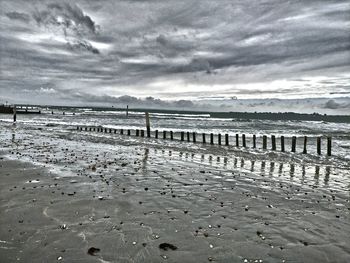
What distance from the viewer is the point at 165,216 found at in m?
7.76

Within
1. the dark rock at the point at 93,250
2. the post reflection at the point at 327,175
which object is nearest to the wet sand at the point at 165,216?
the dark rock at the point at 93,250

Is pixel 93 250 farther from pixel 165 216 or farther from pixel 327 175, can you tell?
pixel 327 175

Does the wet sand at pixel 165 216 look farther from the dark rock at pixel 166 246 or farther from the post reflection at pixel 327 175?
the post reflection at pixel 327 175

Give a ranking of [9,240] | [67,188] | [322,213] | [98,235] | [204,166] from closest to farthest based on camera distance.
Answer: [9,240], [98,235], [322,213], [67,188], [204,166]

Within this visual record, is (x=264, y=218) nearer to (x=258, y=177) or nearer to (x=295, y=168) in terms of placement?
(x=258, y=177)

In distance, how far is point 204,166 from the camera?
1574cm

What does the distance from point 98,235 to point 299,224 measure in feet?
16.4

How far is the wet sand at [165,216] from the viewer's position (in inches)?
229

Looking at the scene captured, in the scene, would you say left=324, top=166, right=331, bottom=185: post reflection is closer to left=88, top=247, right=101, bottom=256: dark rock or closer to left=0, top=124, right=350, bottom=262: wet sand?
left=0, top=124, right=350, bottom=262: wet sand

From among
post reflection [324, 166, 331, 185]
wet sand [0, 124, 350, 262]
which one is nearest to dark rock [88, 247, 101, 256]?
wet sand [0, 124, 350, 262]

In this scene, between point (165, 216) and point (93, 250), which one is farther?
point (165, 216)

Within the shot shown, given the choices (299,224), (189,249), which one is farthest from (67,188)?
(299,224)

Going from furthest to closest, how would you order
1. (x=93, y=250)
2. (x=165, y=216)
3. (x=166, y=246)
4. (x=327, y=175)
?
1. (x=327, y=175)
2. (x=165, y=216)
3. (x=166, y=246)
4. (x=93, y=250)

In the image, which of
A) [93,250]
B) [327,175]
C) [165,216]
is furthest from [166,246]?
[327,175]
